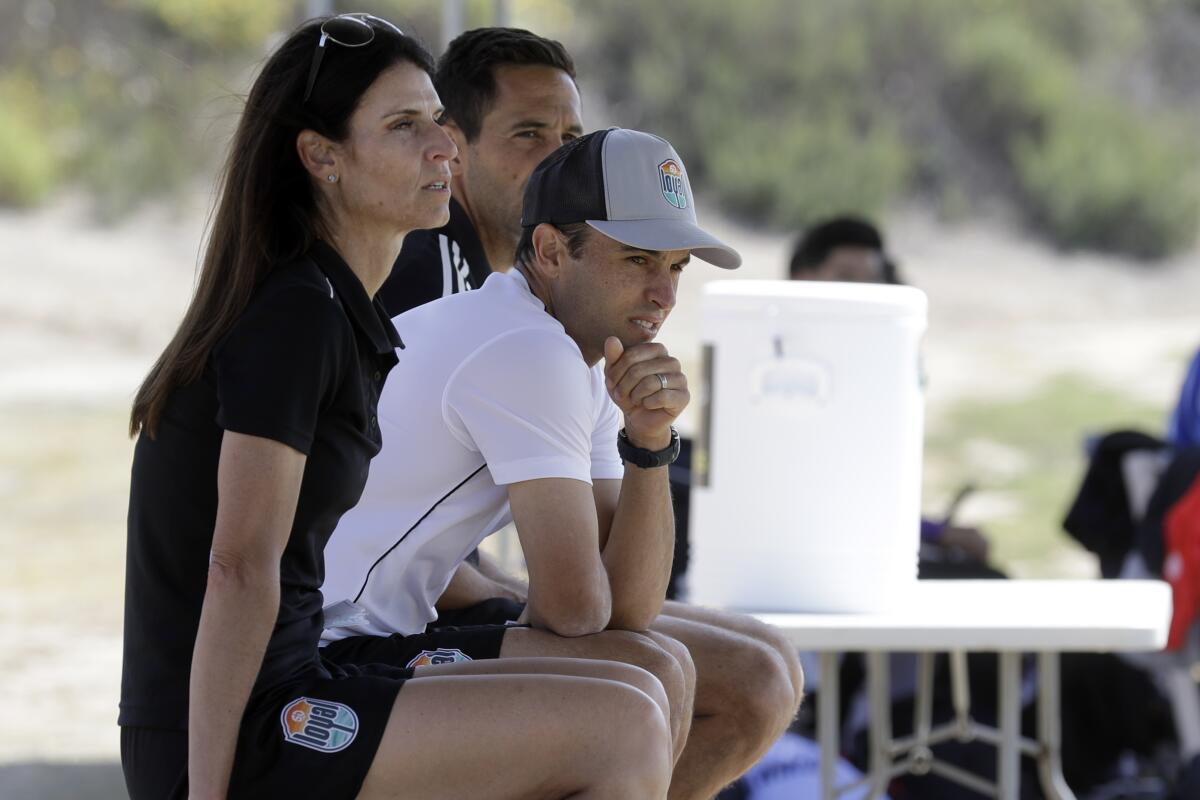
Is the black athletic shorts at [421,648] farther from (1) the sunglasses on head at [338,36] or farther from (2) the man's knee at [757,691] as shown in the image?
(1) the sunglasses on head at [338,36]

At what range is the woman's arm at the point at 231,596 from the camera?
145 cm

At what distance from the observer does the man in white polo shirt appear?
5.76 feet

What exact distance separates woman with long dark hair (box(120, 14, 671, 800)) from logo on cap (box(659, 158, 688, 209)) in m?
0.39

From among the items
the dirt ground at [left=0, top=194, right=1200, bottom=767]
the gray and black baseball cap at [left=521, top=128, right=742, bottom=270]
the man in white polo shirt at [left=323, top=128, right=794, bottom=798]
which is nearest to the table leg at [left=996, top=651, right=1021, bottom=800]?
the man in white polo shirt at [left=323, top=128, right=794, bottom=798]

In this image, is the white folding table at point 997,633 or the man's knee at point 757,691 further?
the white folding table at point 997,633

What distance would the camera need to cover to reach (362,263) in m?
1.68

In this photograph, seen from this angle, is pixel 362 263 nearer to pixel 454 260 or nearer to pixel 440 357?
pixel 440 357

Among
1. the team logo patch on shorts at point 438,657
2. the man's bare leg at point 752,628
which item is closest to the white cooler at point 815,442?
the man's bare leg at point 752,628

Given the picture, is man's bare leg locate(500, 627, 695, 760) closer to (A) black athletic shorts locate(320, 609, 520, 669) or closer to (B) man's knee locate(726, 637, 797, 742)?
(A) black athletic shorts locate(320, 609, 520, 669)

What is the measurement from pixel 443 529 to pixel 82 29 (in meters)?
12.9

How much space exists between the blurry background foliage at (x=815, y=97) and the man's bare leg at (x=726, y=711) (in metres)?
10.9

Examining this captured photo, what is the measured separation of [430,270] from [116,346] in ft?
29.1

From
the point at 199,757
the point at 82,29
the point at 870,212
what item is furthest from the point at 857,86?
the point at 199,757

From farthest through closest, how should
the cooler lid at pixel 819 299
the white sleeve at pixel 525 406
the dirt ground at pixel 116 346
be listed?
the dirt ground at pixel 116 346, the cooler lid at pixel 819 299, the white sleeve at pixel 525 406
